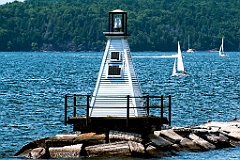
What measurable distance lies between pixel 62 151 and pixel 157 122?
385 cm

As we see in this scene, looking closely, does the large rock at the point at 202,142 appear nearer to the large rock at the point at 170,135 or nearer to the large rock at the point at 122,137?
the large rock at the point at 170,135

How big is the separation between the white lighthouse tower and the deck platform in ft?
1.68

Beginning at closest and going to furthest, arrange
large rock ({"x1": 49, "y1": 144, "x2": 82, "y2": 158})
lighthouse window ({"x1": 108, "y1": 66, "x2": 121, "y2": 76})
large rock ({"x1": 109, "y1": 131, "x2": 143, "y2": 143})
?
1. large rock ({"x1": 49, "y1": 144, "x2": 82, "y2": 158})
2. large rock ({"x1": 109, "y1": 131, "x2": 143, "y2": 143})
3. lighthouse window ({"x1": 108, "y1": 66, "x2": 121, "y2": 76})

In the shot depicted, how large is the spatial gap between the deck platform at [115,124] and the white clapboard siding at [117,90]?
1.69 ft

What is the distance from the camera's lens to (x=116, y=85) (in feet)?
117

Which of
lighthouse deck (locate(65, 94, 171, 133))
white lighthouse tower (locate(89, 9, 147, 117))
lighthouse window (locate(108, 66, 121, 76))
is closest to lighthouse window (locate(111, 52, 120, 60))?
white lighthouse tower (locate(89, 9, 147, 117))

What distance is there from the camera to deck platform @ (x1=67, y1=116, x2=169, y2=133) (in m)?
34.7

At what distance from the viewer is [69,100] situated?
61.9 meters

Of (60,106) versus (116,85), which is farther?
(60,106)

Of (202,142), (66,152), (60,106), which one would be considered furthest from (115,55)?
(60,106)

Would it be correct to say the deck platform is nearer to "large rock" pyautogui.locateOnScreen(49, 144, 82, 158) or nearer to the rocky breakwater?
the rocky breakwater

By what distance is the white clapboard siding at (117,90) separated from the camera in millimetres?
35281

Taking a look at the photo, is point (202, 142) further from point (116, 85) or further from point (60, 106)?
point (60, 106)

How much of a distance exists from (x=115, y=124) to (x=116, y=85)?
1.70m
